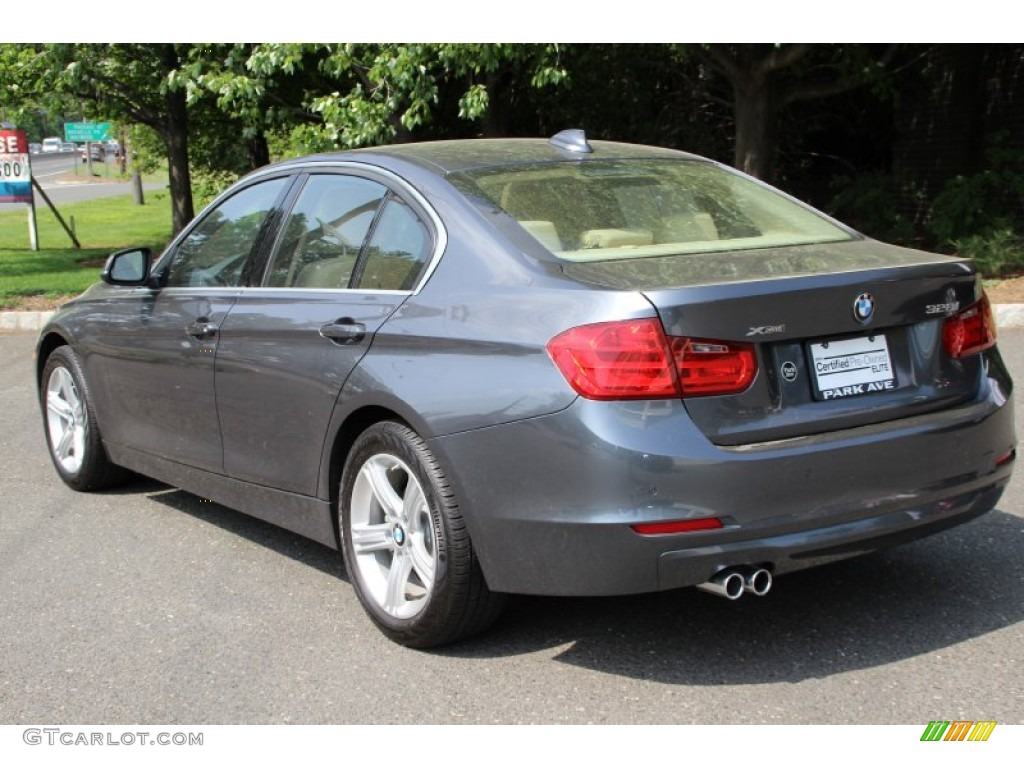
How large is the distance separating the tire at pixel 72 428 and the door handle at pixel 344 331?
2222 millimetres

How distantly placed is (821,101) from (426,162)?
46.3 feet

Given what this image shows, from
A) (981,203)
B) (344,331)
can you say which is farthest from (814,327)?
(981,203)

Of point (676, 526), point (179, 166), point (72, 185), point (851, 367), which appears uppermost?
point (851, 367)

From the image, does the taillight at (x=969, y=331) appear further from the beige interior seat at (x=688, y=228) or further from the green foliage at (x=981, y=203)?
the green foliage at (x=981, y=203)

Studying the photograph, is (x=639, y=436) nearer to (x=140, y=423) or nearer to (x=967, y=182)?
(x=140, y=423)

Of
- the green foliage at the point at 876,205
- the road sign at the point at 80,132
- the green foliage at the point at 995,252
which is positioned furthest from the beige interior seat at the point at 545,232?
the road sign at the point at 80,132

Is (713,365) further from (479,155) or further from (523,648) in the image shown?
(479,155)

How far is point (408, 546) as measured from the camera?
419cm

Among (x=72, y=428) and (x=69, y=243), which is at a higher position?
(x=72, y=428)

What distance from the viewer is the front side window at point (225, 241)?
518 centimetres

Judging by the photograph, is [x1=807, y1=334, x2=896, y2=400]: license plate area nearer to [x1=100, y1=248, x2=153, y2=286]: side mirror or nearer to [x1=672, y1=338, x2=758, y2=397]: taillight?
[x1=672, y1=338, x2=758, y2=397]: taillight

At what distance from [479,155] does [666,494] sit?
1733 mm

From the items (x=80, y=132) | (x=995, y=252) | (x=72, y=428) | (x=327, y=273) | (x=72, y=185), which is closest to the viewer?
(x=327, y=273)
